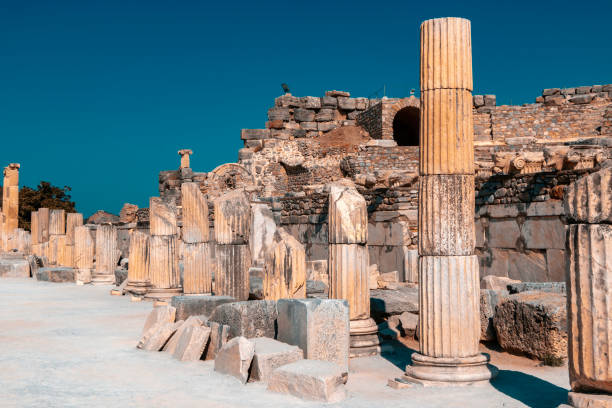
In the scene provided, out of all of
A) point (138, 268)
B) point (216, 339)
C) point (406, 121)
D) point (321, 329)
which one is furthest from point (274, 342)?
point (406, 121)

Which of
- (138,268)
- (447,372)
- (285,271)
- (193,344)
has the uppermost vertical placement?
(285,271)

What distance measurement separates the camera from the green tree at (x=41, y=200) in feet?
142

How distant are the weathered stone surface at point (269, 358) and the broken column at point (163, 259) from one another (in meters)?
6.56

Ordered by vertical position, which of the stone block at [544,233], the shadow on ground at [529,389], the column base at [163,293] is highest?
the stone block at [544,233]

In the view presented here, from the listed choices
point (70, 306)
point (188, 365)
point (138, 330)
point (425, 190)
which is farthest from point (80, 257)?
point (425, 190)

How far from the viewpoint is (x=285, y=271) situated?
9.08 m

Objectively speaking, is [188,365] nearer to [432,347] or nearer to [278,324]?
[278,324]

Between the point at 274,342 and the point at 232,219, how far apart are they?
334 cm

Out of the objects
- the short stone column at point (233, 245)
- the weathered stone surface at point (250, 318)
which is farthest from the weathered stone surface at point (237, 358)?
the short stone column at point (233, 245)

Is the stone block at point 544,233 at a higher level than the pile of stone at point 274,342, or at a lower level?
higher

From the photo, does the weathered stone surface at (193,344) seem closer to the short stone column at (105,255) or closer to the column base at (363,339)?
the column base at (363,339)

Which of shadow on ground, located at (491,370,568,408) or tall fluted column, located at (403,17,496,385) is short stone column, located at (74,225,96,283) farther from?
shadow on ground, located at (491,370,568,408)

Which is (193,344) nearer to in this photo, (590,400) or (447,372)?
(447,372)

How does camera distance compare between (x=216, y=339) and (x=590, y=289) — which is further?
(x=216, y=339)
